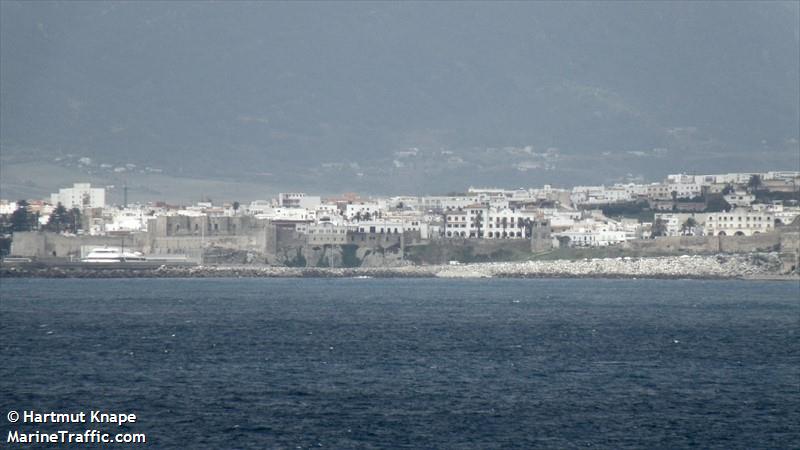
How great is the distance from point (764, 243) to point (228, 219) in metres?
31.4

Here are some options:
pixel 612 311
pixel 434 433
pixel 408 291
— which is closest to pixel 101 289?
pixel 408 291

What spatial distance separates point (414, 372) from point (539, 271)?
52037mm

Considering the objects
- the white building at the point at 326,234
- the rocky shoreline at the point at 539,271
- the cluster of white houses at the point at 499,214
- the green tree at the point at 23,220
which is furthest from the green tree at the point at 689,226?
the green tree at the point at 23,220

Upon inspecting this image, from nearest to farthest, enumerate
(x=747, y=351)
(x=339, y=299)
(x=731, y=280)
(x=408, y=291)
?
(x=747, y=351) → (x=339, y=299) → (x=408, y=291) → (x=731, y=280)

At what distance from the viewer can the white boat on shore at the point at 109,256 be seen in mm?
86688

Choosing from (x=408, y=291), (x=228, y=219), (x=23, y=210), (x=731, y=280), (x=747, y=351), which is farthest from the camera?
(x=23, y=210)

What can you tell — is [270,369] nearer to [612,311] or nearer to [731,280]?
[612,311]

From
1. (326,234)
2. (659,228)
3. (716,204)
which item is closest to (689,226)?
(659,228)

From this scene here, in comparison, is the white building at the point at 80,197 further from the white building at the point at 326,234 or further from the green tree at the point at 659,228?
the green tree at the point at 659,228

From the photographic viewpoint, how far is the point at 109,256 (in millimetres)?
87562

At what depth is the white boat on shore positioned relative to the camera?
86.7 m

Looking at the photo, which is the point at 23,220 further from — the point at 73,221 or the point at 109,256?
the point at 109,256

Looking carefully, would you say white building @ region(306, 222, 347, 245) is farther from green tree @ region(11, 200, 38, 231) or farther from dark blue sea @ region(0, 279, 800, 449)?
dark blue sea @ region(0, 279, 800, 449)

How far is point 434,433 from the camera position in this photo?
947 inches
